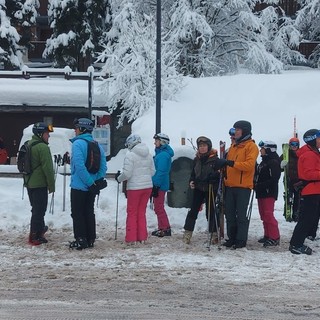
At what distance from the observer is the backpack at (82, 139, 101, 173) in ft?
27.6

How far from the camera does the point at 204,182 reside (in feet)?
28.5

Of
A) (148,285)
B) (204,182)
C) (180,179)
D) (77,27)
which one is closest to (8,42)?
(77,27)

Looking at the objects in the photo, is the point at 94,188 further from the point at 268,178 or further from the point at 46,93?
the point at 46,93

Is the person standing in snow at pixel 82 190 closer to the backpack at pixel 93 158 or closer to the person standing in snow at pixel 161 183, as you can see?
the backpack at pixel 93 158

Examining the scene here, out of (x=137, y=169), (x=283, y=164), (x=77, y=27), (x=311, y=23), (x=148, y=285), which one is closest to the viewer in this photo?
(x=148, y=285)

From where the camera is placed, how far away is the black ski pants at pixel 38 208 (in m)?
8.70

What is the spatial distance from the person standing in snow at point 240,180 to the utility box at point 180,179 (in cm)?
233

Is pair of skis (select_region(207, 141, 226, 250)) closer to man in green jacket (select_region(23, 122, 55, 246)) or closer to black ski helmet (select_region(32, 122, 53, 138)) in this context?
man in green jacket (select_region(23, 122, 55, 246))

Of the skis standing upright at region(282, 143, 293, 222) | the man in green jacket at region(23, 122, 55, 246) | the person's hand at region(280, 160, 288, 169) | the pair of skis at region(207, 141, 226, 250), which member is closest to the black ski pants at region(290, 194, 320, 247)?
the pair of skis at region(207, 141, 226, 250)

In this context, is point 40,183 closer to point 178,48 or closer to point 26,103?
point 26,103

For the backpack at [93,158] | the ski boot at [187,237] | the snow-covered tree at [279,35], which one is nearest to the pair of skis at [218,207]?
the ski boot at [187,237]

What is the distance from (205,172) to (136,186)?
0.97 m

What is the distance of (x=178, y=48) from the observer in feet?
79.4

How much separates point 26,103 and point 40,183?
46.5ft
